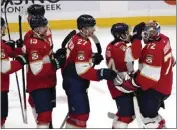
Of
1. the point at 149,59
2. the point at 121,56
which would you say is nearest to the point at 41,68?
the point at 121,56

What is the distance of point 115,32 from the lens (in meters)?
2.78

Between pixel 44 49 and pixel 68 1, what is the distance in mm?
4053

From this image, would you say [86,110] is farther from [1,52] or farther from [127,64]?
[1,52]

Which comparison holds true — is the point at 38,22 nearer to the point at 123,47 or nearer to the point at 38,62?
the point at 38,62

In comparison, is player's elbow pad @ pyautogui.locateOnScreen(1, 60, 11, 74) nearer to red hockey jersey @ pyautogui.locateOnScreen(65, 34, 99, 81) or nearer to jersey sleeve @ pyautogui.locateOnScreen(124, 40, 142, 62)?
red hockey jersey @ pyautogui.locateOnScreen(65, 34, 99, 81)

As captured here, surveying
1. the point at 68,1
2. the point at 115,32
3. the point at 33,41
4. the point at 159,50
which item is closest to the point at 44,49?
the point at 33,41

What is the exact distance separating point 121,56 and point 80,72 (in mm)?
283

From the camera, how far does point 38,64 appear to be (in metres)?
2.71

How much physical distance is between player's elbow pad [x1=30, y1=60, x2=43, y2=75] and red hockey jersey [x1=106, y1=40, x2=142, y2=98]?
44 cm

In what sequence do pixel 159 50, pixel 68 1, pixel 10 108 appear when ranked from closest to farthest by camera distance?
1. pixel 159 50
2. pixel 10 108
3. pixel 68 1

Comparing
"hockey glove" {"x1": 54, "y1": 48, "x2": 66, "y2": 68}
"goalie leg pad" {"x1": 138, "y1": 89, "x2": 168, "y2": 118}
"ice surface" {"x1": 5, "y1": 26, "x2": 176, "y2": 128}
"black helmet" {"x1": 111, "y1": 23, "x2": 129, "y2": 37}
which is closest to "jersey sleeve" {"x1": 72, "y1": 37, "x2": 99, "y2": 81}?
"hockey glove" {"x1": 54, "y1": 48, "x2": 66, "y2": 68}

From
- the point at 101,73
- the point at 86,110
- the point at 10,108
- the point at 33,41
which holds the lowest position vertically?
the point at 10,108

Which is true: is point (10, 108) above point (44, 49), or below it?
below

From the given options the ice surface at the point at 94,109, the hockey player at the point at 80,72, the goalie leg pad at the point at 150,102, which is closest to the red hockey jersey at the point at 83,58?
the hockey player at the point at 80,72
